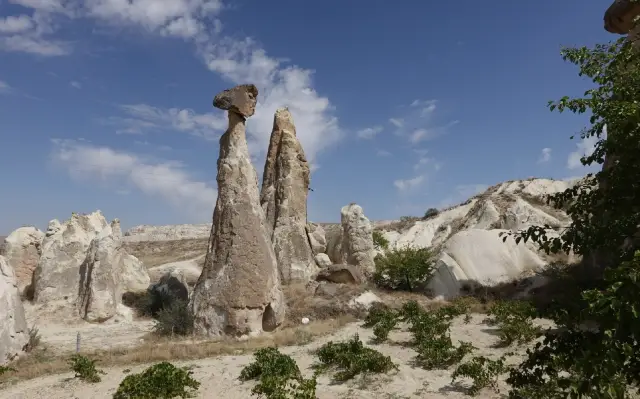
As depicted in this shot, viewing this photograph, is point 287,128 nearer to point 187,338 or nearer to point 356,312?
point 356,312

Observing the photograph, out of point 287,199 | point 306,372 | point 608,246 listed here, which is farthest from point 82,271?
point 608,246

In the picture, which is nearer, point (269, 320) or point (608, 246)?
point (608, 246)

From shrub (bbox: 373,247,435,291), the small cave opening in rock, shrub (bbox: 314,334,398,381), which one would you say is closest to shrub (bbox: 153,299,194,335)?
the small cave opening in rock

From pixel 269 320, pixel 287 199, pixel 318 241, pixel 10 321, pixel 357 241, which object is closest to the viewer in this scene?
pixel 10 321

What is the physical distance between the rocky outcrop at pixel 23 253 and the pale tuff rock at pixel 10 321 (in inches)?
323

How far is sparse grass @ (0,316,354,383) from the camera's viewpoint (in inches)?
366

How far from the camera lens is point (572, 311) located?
10.6 ft

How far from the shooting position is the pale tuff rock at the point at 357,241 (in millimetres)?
22688

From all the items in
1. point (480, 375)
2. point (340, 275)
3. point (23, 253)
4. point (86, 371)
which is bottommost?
point (480, 375)

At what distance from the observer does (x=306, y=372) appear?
859 centimetres

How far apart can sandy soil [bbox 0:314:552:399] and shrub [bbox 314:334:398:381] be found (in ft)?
0.61

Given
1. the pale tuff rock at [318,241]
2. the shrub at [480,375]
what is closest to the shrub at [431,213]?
the pale tuff rock at [318,241]

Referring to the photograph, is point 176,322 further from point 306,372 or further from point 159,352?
point 306,372

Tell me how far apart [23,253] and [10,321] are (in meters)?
9.86
